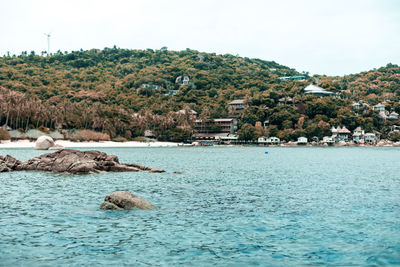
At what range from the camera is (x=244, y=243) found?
1698cm

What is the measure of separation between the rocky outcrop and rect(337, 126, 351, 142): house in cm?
15731

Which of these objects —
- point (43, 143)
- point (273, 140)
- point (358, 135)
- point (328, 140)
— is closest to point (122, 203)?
point (43, 143)

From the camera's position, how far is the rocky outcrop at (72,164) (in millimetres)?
47406

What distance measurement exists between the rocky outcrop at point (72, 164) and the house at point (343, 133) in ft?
516

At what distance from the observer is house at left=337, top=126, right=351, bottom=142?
191 metres

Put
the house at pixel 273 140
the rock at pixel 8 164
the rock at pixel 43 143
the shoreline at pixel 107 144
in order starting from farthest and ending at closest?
the house at pixel 273 140
the shoreline at pixel 107 144
the rock at pixel 43 143
the rock at pixel 8 164

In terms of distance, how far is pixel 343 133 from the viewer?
193m

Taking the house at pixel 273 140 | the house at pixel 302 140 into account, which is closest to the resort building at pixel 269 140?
the house at pixel 273 140

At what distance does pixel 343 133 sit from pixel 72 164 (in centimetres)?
16813

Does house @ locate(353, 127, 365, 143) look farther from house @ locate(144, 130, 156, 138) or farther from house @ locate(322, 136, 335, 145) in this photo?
house @ locate(144, 130, 156, 138)

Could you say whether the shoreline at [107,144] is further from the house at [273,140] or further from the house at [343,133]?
the house at [343,133]

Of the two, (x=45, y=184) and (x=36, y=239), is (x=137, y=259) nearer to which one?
(x=36, y=239)

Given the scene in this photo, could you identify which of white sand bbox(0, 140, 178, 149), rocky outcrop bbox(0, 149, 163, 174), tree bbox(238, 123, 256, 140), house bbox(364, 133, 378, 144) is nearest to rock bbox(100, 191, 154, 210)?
rocky outcrop bbox(0, 149, 163, 174)

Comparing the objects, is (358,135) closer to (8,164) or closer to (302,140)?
(302,140)
